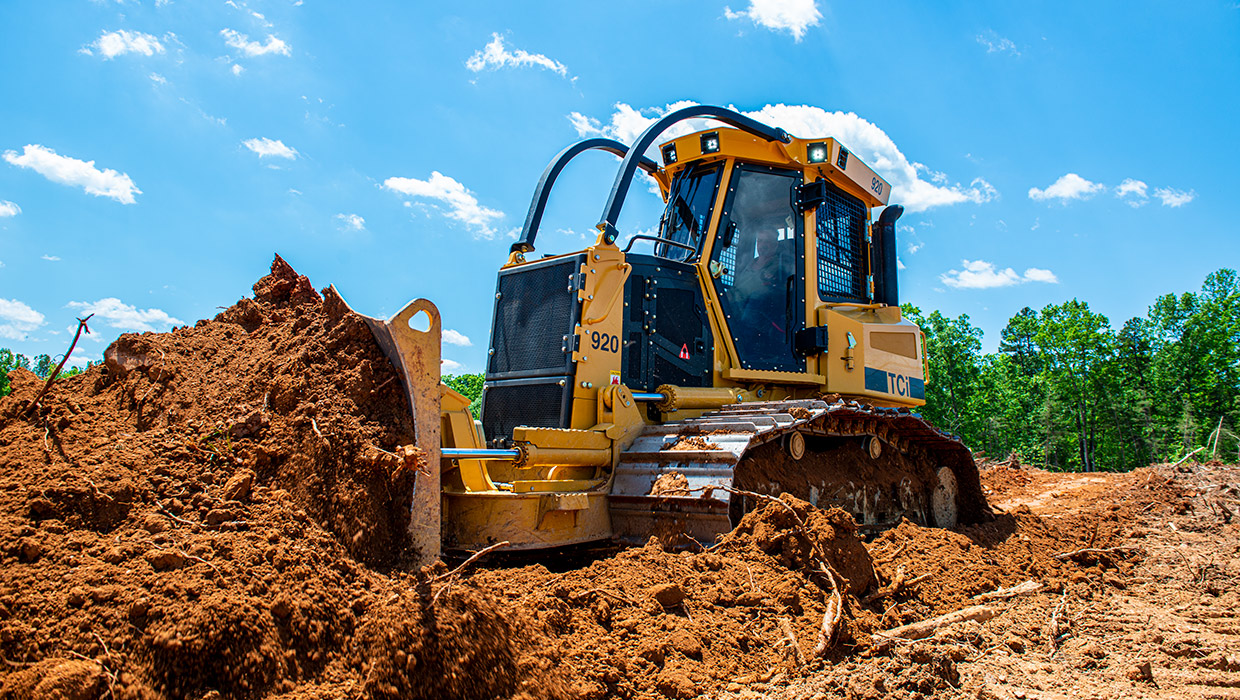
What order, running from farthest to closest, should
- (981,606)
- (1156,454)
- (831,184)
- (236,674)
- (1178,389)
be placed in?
(1178,389) → (1156,454) → (831,184) → (981,606) → (236,674)

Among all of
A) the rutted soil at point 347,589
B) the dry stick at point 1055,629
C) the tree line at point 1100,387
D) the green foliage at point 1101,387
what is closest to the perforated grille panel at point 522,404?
the rutted soil at point 347,589

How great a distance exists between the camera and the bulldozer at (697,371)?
4918 millimetres

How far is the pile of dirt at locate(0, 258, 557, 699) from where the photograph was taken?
2570mm

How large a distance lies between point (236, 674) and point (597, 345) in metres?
3.61

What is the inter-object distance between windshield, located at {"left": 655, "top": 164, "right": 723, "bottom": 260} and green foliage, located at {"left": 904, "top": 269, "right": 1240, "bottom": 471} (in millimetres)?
35056

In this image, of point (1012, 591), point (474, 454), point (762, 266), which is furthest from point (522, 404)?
point (1012, 591)

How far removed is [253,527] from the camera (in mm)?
A: 3158

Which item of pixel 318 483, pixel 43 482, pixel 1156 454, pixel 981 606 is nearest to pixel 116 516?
pixel 43 482

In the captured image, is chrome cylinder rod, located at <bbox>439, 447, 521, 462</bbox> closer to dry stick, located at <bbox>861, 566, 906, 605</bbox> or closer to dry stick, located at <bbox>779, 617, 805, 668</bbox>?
dry stick, located at <bbox>779, 617, 805, 668</bbox>

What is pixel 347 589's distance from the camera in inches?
122

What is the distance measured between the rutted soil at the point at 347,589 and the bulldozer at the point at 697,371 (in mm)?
389

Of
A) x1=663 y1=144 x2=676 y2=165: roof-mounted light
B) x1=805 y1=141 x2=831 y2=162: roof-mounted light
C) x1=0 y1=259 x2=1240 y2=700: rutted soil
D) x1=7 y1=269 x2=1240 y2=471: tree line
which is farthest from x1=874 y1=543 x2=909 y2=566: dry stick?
x1=7 y1=269 x2=1240 y2=471: tree line

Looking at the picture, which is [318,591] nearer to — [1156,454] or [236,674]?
[236,674]

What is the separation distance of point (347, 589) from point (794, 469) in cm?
377
